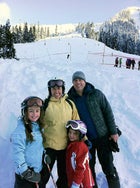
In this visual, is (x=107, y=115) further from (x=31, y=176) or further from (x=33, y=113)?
(x=31, y=176)

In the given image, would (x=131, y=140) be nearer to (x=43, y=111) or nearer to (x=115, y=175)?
(x=115, y=175)

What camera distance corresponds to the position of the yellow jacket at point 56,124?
183 inches

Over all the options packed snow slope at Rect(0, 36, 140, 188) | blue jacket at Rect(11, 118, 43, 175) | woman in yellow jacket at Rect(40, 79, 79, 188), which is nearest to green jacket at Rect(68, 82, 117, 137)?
woman in yellow jacket at Rect(40, 79, 79, 188)

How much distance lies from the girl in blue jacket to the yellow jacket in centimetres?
28

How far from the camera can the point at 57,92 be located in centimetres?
473

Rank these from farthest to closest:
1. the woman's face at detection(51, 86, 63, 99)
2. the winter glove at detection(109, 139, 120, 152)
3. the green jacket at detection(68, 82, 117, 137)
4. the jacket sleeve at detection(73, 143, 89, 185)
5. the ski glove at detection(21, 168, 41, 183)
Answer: the winter glove at detection(109, 139, 120, 152), the green jacket at detection(68, 82, 117, 137), the woman's face at detection(51, 86, 63, 99), the jacket sleeve at detection(73, 143, 89, 185), the ski glove at detection(21, 168, 41, 183)

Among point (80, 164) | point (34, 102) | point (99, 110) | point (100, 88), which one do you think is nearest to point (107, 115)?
point (99, 110)

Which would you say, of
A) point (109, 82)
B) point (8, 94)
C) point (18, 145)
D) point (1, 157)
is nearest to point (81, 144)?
point (18, 145)

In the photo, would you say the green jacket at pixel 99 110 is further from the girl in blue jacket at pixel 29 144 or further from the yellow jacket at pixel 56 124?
the girl in blue jacket at pixel 29 144

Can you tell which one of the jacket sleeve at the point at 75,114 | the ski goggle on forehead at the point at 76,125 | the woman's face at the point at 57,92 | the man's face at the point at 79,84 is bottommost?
the ski goggle on forehead at the point at 76,125

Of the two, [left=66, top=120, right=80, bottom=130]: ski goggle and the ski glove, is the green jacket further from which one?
the ski glove

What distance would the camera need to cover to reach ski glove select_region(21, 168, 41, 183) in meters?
3.98

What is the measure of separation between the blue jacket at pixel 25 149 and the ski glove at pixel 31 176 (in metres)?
0.05

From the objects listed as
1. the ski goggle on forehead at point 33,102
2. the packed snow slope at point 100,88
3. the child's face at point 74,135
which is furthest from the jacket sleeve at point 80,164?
the packed snow slope at point 100,88
